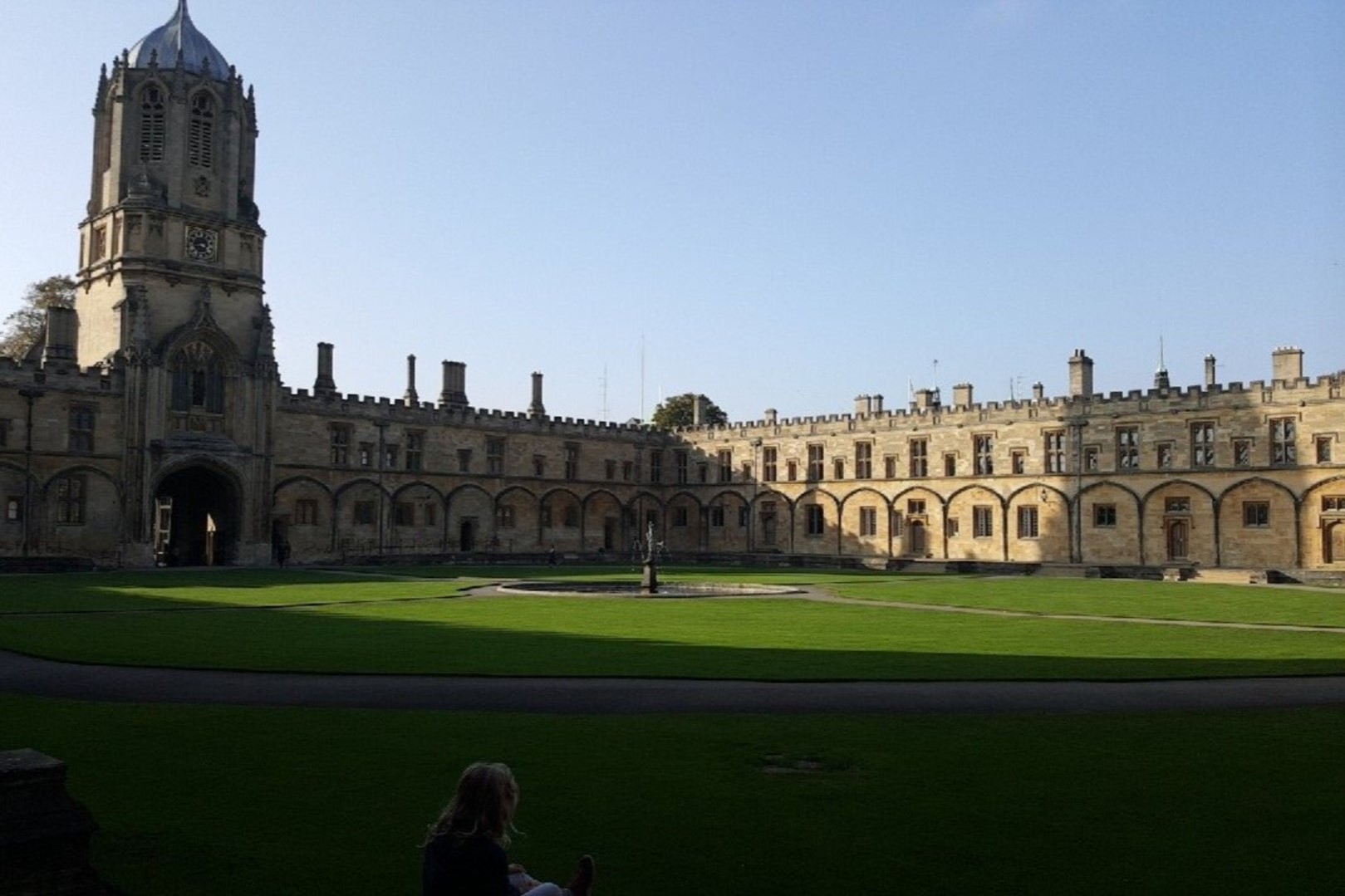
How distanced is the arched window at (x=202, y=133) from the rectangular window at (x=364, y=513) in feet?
55.2

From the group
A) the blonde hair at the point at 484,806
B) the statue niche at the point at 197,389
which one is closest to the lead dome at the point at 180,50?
the statue niche at the point at 197,389

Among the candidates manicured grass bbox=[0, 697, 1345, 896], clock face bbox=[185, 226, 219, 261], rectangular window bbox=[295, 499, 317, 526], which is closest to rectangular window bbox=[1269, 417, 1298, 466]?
manicured grass bbox=[0, 697, 1345, 896]

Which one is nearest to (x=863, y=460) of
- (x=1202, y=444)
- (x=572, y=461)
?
(x=572, y=461)

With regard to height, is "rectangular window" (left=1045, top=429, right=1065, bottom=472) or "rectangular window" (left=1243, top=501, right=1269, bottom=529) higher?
"rectangular window" (left=1045, top=429, right=1065, bottom=472)

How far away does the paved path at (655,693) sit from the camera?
12597 millimetres

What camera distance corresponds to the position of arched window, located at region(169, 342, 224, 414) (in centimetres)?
4853

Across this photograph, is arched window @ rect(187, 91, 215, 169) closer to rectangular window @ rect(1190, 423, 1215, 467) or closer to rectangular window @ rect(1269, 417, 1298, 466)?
rectangular window @ rect(1190, 423, 1215, 467)

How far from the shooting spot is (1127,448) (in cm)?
5269

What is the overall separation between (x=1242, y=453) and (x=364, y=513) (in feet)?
129

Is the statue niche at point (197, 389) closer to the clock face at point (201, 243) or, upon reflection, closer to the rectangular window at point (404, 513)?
the clock face at point (201, 243)

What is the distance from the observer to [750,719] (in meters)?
11.7

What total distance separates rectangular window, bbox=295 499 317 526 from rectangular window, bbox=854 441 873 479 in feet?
91.4

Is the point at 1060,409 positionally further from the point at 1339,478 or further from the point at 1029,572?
the point at 1339,478

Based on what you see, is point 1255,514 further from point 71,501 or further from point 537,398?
point 71,501
